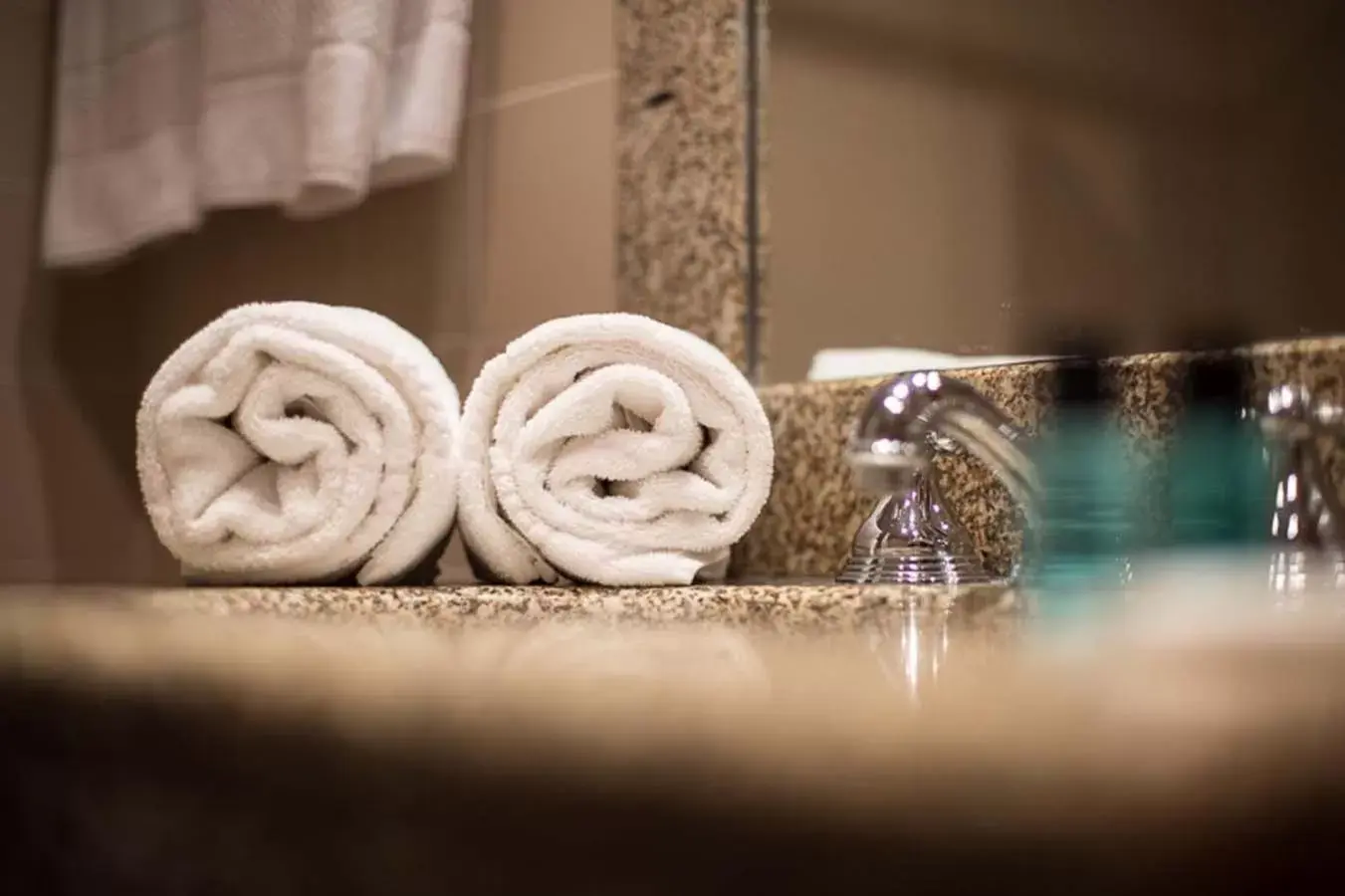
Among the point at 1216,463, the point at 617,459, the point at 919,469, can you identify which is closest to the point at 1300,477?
the point at 1216,463

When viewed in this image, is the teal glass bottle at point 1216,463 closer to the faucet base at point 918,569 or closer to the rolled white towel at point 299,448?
the faucet base at point 918,569

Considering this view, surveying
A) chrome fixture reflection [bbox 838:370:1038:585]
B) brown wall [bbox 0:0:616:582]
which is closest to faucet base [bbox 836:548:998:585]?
chrome fixture reflection [bbox 838:370:1038:585]

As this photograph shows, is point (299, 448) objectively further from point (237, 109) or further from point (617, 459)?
point (237, 109)

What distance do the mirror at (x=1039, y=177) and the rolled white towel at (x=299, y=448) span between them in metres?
0.31

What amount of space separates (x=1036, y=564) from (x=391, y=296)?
28.0 inches

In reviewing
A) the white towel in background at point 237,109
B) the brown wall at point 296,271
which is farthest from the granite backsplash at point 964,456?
the white towel in background at point 237,109

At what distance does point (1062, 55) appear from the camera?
2.89 feet

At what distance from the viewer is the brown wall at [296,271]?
3.77ft

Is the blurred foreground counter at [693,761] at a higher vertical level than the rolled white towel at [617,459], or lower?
lower

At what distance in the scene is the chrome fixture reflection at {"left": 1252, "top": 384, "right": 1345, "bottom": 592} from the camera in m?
0.70

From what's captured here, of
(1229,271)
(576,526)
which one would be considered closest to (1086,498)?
(1229,271)

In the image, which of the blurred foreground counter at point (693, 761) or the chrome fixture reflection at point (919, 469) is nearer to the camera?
the blurred foreground counter at point (693, 761)

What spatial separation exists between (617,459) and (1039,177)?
34 centimetres

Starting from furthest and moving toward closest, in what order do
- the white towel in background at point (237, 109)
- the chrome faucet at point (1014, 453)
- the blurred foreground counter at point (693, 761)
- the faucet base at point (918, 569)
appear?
1. the white towel in background at point (237, 109)
2. the faucet base at point (918, 569)
3. the chrome faucet at point (1014, 453)
4. the blurred foreground counter at point (693, 761)
